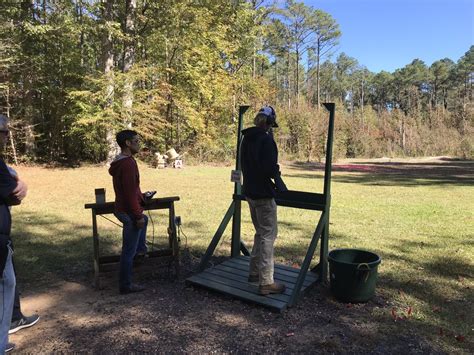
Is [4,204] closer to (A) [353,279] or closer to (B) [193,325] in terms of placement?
(B) [193,325]

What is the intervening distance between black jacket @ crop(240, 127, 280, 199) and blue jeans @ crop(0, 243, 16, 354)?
2.14 metres

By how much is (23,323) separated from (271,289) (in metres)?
2.33

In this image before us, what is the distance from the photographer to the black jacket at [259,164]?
152 inches

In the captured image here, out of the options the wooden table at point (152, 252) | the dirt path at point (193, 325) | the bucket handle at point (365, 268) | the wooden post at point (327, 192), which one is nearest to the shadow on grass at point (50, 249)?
the wooden table at point (152, 252)

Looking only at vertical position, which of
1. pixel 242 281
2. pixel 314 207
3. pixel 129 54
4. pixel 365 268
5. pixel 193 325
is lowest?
pixel 193 325

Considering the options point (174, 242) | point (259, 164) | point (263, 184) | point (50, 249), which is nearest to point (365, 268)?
point (263, 184)

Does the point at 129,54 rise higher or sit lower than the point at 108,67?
higher

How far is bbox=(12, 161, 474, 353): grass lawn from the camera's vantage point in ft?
13.3

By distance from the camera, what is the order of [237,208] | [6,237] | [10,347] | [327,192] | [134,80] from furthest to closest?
[134,80] → [237,208] → [327,192] → [10,347] → [6,237]

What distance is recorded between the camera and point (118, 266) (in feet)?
15.6

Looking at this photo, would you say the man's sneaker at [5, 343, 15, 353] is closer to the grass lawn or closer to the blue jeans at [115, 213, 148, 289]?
the blue jeans at [115, 213, 148, 289]

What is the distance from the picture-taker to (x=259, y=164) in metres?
3.92

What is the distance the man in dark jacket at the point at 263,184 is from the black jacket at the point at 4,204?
82.1 inches

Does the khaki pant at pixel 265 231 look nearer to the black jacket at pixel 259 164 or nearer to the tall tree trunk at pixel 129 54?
the black jacket at pixel 259 164
